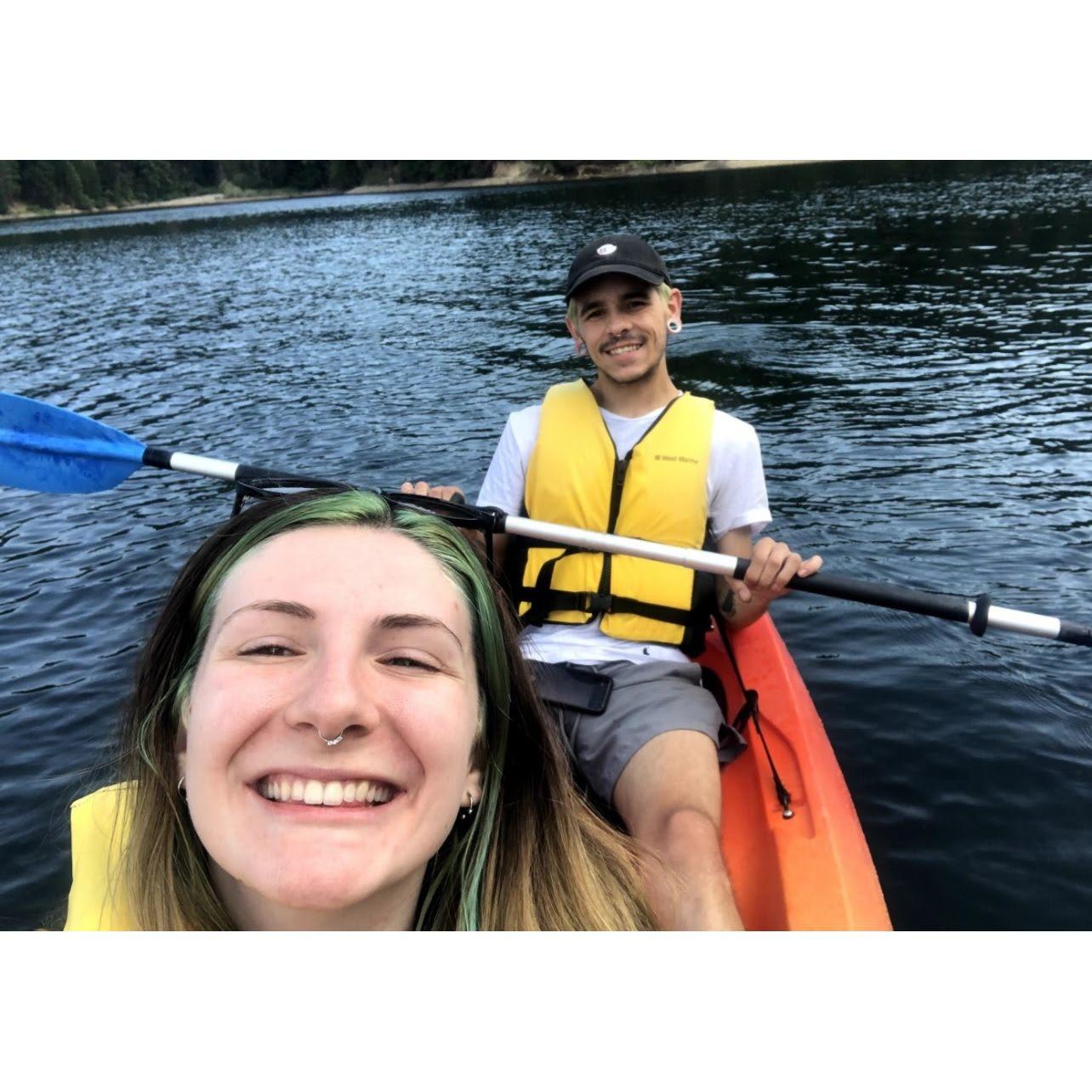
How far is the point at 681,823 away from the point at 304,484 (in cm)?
139

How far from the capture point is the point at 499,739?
1585mm

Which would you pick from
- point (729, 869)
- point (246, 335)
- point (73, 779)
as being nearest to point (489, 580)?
point (729, 869)

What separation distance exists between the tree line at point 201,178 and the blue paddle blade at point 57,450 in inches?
1243

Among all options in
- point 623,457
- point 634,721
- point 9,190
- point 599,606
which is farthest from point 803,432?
point 9,190

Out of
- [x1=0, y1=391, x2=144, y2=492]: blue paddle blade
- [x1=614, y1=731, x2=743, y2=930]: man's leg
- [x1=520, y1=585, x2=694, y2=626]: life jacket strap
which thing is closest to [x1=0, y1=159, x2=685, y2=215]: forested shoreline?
[x1=0, y1=391, x2=144, y2=492]: blue paddle blade

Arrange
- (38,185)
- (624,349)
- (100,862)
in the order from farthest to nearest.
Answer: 1. (38,185)
2. (624,349)
3. (100,862)

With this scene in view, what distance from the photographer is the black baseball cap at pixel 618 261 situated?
3.30 metres

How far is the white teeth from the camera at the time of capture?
1223 mm

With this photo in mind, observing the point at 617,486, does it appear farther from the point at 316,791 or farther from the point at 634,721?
the point at 316,791

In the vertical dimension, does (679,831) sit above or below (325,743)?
below

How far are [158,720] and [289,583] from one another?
1.26ft

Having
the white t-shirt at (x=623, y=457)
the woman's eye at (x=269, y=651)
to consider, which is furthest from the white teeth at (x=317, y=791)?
the white t-shirt at (x=623, y=457)

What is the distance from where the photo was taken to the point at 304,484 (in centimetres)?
187
